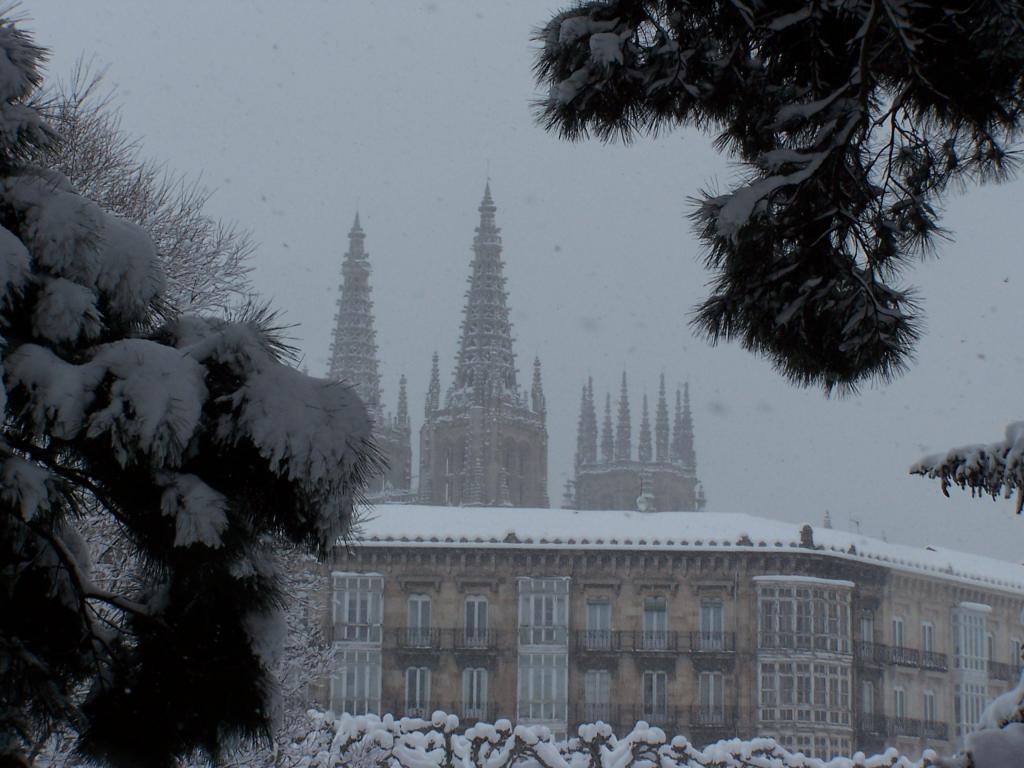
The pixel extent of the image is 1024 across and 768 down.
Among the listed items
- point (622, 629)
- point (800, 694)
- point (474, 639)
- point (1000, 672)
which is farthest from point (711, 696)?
point (1000, 672)

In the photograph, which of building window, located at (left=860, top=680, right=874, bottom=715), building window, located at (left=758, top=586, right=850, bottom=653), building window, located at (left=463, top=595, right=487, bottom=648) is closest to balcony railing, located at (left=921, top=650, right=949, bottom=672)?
building window, located at (left=860, top=680, right=874, bottom=715)

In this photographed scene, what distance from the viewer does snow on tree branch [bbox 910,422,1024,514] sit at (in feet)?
20.5

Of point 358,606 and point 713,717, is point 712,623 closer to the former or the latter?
point 713,717

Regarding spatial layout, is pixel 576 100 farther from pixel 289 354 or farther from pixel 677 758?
pixel 677 758

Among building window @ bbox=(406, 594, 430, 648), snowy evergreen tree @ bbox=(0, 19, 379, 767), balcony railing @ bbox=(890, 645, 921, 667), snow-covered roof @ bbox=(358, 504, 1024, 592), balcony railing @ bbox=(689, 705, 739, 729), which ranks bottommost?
balcony railing @ bbox=(689, 705, 739, 729)

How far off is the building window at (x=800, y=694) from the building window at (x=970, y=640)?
24.2 ft

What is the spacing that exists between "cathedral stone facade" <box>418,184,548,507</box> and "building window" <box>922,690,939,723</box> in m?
36.9

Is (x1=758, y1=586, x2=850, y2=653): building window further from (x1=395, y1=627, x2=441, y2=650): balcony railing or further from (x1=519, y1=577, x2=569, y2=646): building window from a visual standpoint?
(x1=395, y1=627, x2=441, y2=650): balcony railing

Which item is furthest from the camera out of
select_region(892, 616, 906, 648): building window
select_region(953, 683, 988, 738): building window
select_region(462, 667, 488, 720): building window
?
select_region(953, 683, 988, 738): building window

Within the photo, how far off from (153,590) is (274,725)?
0.54 m

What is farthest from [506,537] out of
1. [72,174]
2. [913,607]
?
[72,174]

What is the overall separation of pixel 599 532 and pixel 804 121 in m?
39.6

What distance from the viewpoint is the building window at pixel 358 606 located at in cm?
4381

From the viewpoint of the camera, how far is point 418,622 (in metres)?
44.1
